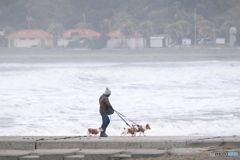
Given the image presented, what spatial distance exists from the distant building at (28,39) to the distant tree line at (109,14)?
209 cm

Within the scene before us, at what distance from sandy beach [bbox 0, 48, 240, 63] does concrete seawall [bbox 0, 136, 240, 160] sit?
6635cm

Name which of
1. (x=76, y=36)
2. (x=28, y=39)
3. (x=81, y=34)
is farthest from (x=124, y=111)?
(x=28, y=39)

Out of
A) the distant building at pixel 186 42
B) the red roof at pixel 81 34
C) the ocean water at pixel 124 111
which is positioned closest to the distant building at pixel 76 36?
the red roof at pixel 81 34

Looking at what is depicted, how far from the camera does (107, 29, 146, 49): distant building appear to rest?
334ft

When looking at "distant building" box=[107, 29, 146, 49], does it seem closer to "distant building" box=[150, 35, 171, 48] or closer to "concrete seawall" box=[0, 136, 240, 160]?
"distant building" box=[150, 35, 171, 48]

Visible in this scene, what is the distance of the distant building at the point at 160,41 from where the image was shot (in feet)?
324

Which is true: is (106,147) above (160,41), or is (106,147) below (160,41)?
above

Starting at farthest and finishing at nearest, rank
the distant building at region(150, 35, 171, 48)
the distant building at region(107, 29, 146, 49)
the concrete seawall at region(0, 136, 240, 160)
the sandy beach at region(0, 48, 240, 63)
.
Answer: the distant building at region(107, 29, 146, 49) < the distant building at region(150, 35, 171, 48) < the sandy beach at region(0, 48, 240, 63) < the concrete seawall at region(0, 136, 240, 160)

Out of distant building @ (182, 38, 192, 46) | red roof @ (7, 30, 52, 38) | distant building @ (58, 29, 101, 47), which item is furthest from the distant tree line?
distant building @ (182, 38, 192, 46)

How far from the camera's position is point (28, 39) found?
4195 inches

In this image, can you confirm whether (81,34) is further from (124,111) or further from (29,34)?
(124,111)

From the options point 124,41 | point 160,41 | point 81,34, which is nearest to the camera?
point 160,41

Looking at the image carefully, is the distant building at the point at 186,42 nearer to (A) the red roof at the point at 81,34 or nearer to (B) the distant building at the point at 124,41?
(B) the distant building at the point at 124,41

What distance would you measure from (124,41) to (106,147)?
94.0 metres
